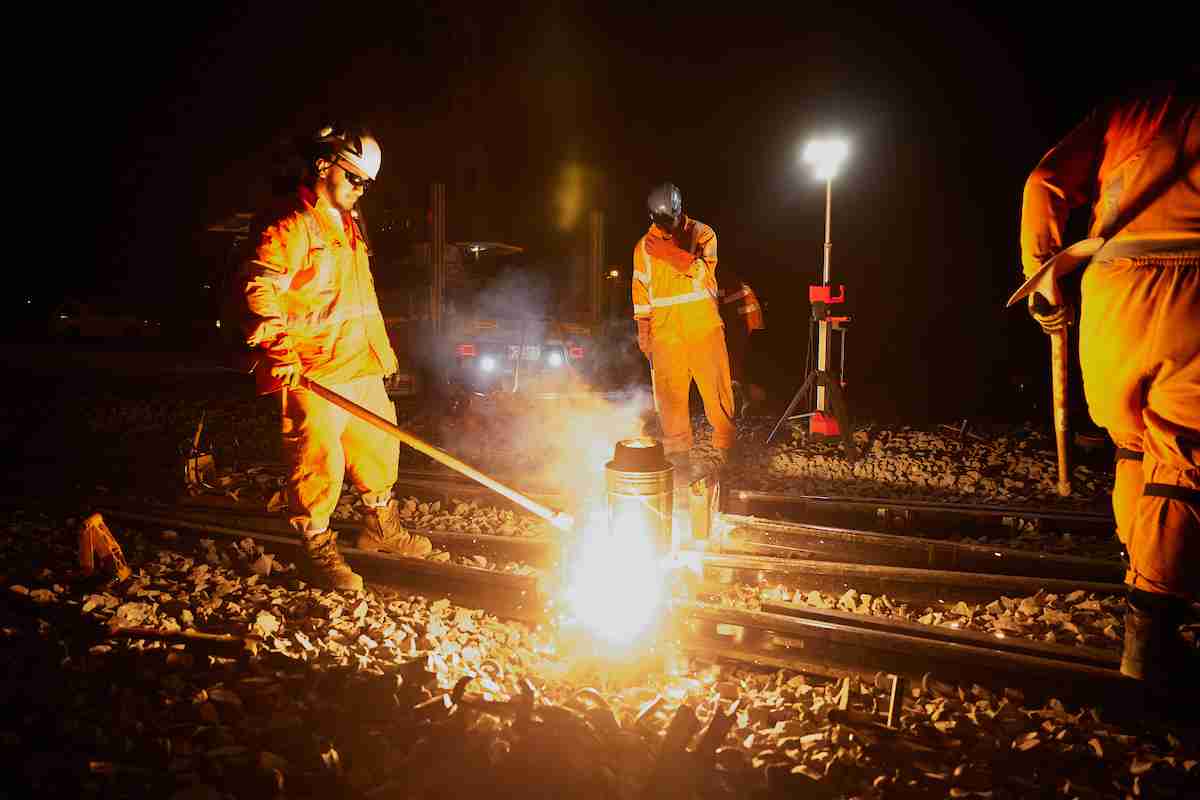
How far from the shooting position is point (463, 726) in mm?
2336

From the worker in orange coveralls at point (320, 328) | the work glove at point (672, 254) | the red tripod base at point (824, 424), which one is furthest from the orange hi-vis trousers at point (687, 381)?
the worker in orange coveralls at point (320, 328)

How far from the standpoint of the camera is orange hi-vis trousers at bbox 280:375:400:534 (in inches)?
137

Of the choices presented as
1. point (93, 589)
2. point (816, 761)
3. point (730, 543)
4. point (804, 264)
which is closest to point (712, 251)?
point (730, 543)

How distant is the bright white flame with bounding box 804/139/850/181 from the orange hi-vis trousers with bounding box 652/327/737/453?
260 centimetres

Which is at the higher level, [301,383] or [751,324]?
[751,324]

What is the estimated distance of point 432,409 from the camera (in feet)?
28.7

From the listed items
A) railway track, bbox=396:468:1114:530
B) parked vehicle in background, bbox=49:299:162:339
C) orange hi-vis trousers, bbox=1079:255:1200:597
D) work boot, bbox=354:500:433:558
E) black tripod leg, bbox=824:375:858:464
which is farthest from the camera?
parked vehicle in background, bbox=49:299:162:339

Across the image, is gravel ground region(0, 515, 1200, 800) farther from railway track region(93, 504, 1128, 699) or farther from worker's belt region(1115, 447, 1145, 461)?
worker's belt region(1115, 447, 1145, 461)

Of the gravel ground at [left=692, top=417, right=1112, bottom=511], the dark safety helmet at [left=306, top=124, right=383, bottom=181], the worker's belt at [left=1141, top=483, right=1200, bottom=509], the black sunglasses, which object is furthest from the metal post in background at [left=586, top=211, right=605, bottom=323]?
the worker's belt at [left=1141, top=483, right=1200, bottom=509]

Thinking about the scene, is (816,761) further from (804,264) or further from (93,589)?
(804,264)

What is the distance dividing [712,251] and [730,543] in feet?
8.62

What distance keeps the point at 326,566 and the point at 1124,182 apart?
13.1 feet

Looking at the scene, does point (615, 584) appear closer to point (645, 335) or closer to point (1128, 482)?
point (1128, 482)

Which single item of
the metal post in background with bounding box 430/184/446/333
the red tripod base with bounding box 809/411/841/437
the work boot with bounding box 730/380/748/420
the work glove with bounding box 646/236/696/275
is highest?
the metal post in background with bounding box 430/184/446/333
